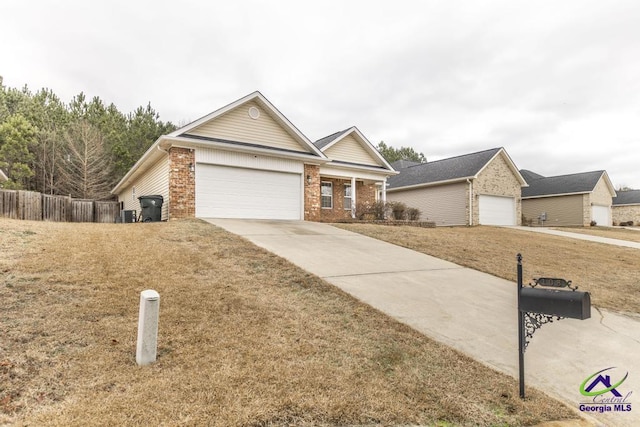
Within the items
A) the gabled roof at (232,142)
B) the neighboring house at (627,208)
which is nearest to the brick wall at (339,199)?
the gabled roof at (232,142)

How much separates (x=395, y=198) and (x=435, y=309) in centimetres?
2242

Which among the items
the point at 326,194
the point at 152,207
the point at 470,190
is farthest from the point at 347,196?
the point at 152,207

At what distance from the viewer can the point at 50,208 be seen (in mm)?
16031

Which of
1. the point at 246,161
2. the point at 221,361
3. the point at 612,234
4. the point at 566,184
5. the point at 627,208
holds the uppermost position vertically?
the point at 566,184

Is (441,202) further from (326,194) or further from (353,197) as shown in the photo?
(326,194)

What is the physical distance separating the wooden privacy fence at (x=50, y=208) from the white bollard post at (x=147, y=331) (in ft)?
48.8

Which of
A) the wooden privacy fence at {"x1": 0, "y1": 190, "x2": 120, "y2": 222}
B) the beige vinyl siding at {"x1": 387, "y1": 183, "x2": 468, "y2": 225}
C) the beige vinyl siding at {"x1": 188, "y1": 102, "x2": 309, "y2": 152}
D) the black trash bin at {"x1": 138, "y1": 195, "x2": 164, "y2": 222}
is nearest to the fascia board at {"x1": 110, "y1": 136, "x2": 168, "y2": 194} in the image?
the beige vinyl siding at {"x1": 188, "y1": 102, "x2": 309, "y2": 152}

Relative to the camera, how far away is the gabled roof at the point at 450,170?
2208 centimetres

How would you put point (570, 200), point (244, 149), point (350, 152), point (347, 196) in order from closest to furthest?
point (244, 149) → point (350, 152) → point (347, 196) → point (570, 200)

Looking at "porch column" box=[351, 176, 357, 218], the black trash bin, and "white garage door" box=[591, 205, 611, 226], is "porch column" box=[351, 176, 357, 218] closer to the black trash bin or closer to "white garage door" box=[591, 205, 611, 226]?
the black trash bin

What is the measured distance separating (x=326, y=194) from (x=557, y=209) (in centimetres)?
2238

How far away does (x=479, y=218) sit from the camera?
72.0 ft

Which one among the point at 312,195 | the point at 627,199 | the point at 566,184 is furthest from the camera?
the point at 627,199

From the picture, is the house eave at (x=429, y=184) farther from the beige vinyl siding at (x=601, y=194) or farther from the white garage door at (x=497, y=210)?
the beige vinyl siding at (x=601, y=194)
